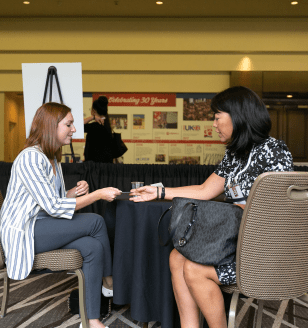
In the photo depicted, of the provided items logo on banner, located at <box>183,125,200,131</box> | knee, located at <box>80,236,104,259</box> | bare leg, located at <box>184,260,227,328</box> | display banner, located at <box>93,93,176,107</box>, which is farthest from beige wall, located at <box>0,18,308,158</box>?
bare leg, located at <box>184,260,227,328</box>

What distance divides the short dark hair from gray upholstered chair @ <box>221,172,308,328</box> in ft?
1.50

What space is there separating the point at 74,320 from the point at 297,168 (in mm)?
2485

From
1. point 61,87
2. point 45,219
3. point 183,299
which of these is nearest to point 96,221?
point 45,219

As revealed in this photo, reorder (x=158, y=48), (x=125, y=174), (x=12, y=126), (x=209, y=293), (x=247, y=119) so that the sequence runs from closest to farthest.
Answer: (x=209, y=293), (x=247, y=119), (x=125, y=174), (x=158, y=48), (x=12, y=126)

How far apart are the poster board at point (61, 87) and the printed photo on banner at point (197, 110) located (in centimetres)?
348

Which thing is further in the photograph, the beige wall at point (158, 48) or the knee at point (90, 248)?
the beige wall at point (158, 48)

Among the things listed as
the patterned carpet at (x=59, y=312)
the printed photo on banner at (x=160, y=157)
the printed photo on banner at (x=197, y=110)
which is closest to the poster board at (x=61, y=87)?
the patterned carpet at (x=59, y=312)

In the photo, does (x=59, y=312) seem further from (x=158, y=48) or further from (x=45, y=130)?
(x=158, y=48)

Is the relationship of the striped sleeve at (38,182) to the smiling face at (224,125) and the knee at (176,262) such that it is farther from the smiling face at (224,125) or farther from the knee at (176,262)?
the smiling face at (224,125)

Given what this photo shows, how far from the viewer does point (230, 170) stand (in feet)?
5.75

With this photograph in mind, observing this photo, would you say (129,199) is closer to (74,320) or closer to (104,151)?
(74,320)

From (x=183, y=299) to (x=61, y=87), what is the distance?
7.48ft

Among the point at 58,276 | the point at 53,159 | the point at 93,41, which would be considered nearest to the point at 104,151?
the point at 58,276

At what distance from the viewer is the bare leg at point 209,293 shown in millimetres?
1253
